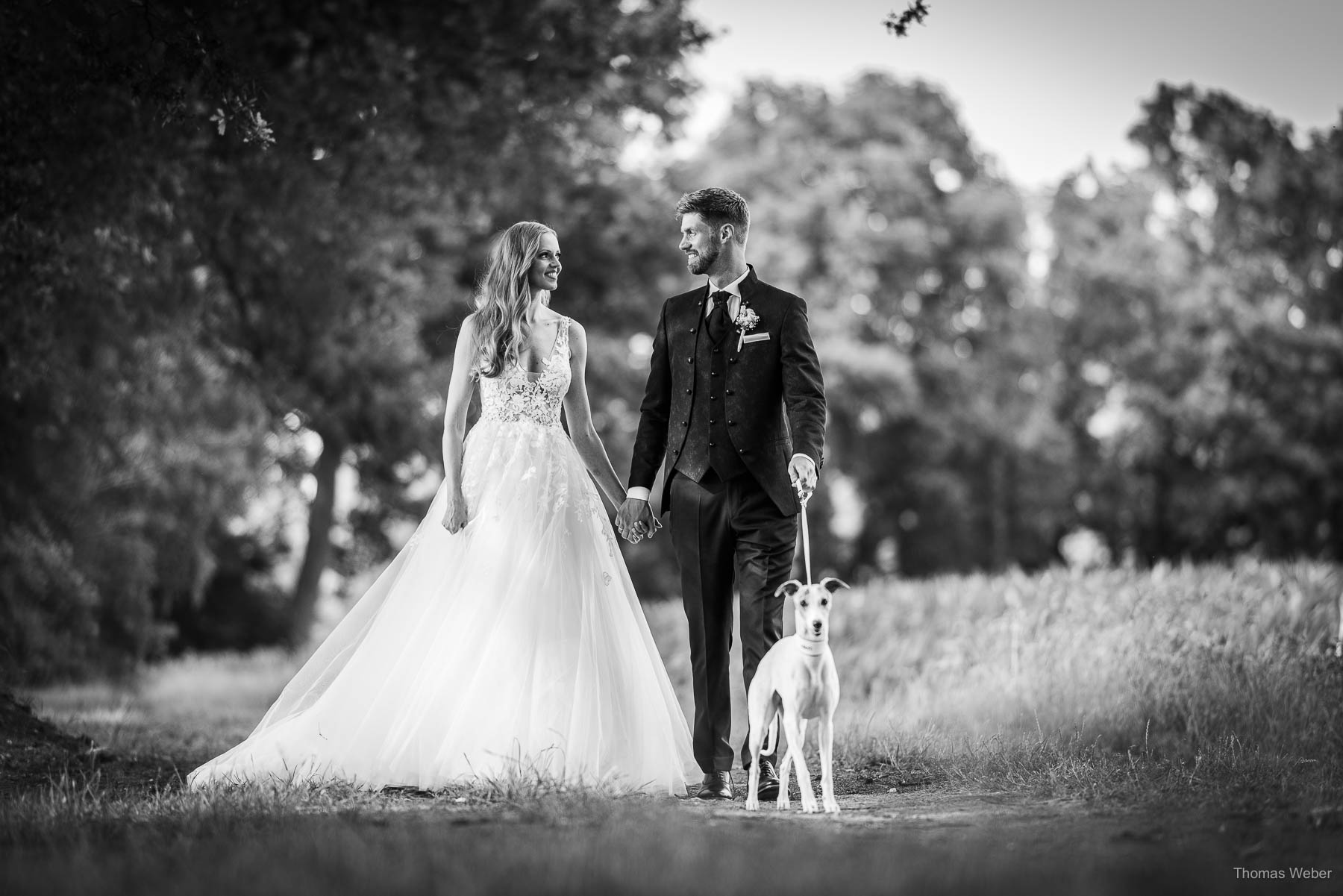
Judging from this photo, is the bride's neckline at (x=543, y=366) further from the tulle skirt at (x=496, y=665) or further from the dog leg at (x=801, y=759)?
the dog leg at (x=801, y=759)

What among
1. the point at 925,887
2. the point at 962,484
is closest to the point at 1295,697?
the point at 925,887

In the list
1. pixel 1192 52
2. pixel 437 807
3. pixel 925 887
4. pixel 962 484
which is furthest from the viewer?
pixel 962 484

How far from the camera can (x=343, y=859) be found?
13.7ft

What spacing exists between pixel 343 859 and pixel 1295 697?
21.3 ft

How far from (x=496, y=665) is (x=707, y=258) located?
2.20m

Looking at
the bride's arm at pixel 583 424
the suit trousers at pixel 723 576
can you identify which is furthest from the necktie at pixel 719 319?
the bride's arm at pixel 583 424

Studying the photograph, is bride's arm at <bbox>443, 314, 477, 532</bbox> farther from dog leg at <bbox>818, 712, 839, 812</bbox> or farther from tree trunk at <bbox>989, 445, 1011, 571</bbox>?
tree trunk at <bbox>989, 445, 1011, 571</bbox>

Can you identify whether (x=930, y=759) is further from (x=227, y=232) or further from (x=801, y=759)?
(x=227, y=232)

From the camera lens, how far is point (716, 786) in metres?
6.14

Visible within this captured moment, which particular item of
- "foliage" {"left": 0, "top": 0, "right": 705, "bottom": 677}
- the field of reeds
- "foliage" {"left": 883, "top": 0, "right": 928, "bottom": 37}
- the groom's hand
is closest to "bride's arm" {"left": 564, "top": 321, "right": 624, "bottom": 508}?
the groom's hand

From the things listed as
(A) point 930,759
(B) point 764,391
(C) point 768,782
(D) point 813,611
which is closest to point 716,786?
(C) point 768,782

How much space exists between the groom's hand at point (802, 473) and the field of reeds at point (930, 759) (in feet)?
4.72

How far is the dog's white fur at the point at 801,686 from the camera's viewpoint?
5410 mm

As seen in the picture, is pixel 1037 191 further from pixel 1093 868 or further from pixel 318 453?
pixel 1093 868
